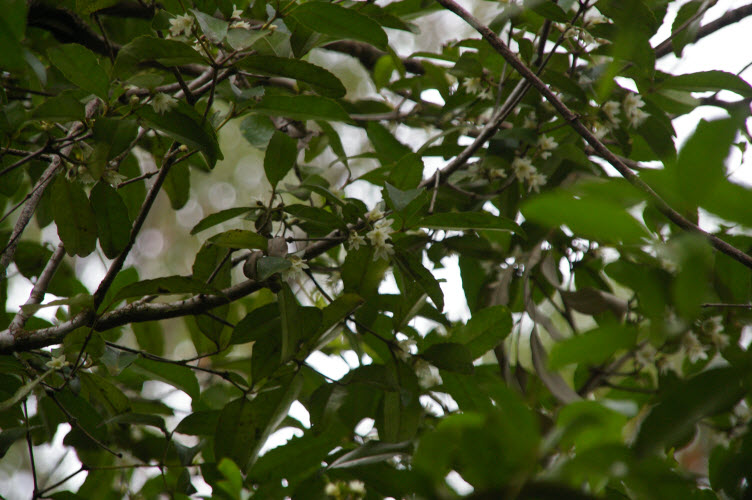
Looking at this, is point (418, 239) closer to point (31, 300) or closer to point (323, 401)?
point (323, 401)

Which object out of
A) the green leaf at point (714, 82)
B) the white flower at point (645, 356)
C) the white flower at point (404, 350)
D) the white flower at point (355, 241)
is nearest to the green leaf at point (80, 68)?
the white flower at point (355, 241)

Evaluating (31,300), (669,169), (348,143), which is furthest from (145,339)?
(348,143)

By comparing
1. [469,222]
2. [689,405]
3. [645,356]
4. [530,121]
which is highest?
[530,121]

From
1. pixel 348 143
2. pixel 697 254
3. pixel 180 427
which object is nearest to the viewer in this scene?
pixel 697 254

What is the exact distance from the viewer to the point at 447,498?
39 centimetres

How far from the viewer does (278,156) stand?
883mm

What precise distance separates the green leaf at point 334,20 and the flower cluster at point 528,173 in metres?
0.37

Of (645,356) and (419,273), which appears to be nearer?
(419,273)

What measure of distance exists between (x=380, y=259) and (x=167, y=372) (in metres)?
0.41

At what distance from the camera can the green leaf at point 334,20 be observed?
2.50 feet

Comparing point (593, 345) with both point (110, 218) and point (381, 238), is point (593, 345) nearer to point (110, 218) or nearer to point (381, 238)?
point (381, 238)

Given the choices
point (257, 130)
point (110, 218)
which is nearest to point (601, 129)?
point (257, 130)

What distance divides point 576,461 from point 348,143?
3720mm

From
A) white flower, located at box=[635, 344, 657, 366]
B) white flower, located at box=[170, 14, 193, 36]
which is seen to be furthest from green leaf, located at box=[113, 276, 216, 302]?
white flower, located at box=[635, 344, 657, 366]
